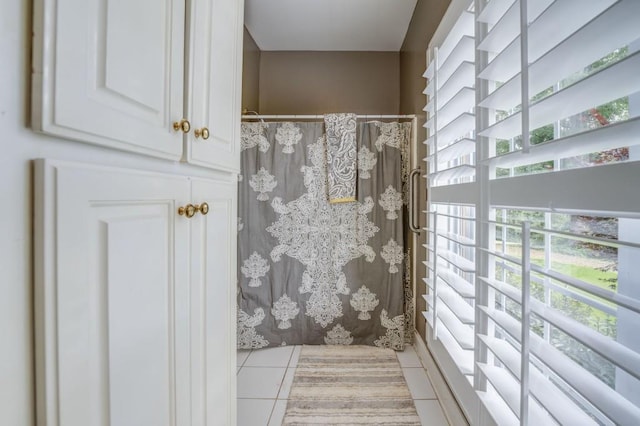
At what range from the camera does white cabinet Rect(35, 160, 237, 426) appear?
458 mm

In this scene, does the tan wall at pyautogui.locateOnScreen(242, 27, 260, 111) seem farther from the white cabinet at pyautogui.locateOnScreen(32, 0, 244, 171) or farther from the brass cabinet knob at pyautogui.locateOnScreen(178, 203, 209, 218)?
the brass cabinet knob at pyautogui.locateOnScreen(178, 203, 209, 218)

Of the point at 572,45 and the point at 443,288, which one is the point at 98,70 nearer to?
the point at 572,45

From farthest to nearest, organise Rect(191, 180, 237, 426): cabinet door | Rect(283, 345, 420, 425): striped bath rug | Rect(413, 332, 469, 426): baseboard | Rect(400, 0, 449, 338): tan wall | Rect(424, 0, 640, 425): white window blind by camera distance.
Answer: Rect(400, 0, 449, 338): tan wall, Rect(283, 345, 420, 425): striped bath rug, Rect(413, 332, 469, 426): baseboard, Rect(191, 180, 237, 426): cabinet door, Rect(424, 0, 640, 425): white window blind

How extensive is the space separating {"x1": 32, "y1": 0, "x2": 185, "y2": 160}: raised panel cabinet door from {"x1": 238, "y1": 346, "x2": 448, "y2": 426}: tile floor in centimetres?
137

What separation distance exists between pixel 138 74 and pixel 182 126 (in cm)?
16

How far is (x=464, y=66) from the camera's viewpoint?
113 cm

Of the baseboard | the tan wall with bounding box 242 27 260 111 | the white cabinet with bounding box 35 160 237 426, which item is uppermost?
the tan wall with bounding box 242 27 260 111

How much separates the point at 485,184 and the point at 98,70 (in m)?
1.06

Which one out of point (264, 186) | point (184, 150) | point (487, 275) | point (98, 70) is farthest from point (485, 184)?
Answer: point (264, 186)

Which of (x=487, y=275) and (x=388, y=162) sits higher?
(x=388, y=162)

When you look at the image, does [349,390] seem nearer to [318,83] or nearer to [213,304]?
[213,304]

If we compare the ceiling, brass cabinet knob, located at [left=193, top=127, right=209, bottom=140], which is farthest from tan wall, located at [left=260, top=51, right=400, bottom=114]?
brass cabinet knob, located at [left=193, top=127, right=209, bottom=140]

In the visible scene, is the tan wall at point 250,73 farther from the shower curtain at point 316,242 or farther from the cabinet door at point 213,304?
the cabinet door at point 213,304

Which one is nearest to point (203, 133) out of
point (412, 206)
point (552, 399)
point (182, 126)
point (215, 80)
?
point (182, 126)
